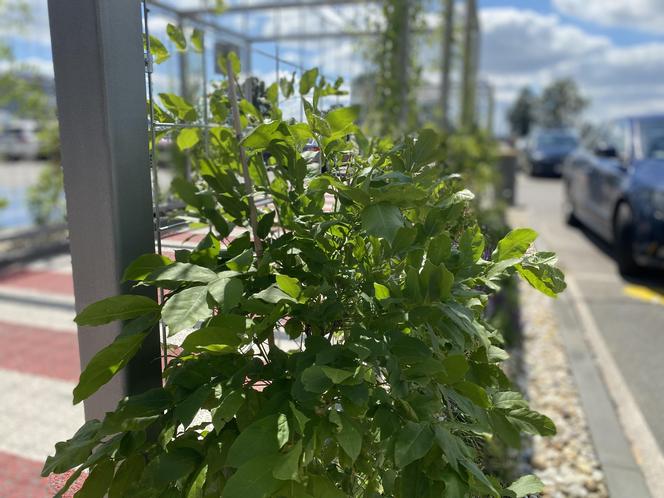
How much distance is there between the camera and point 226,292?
116 cm

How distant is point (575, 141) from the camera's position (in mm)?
21984

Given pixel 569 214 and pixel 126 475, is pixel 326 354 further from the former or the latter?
pixel 569 214

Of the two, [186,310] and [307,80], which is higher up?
[307,80]

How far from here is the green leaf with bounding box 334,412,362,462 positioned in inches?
41.8

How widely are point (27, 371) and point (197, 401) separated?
337 centimetres

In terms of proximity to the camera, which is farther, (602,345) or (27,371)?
(602,345)

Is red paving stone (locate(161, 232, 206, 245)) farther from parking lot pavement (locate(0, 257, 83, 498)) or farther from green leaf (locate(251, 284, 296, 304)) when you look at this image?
parking lot pavement (locate(0, 257, 83, 498))

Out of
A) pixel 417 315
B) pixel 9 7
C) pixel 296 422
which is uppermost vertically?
pixel 9 7

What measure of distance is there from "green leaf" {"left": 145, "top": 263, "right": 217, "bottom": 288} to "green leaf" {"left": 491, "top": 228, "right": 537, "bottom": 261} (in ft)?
2.28

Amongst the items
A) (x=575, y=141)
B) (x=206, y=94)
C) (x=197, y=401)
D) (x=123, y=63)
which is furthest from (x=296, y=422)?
(x=575, y=141)

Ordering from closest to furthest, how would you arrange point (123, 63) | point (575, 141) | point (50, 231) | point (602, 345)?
1. point (123, 63)
2. point (602, 345)
3. point (50, 231)
4. point (575, 141)

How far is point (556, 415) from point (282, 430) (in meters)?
3.03

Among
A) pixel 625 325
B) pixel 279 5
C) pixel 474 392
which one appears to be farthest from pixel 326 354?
pixel 279 5

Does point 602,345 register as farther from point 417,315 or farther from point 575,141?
point 575,141
